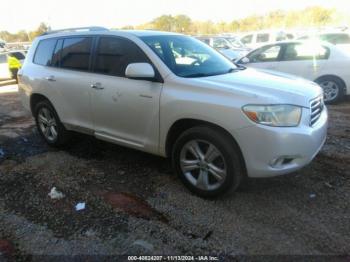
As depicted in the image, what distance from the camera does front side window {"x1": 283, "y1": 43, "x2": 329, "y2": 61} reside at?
8586 mm

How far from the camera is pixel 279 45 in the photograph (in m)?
9.23

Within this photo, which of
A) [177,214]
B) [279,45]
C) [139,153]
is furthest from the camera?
[279,45]

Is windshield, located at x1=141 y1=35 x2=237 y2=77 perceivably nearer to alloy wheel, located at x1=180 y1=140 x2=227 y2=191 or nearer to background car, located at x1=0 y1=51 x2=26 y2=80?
alloy wheel, located at x1=180 y1=140 x2=227 y2=191

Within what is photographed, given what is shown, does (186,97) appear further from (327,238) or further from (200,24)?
(200,24)

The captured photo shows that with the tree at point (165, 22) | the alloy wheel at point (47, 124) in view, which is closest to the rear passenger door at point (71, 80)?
the alloy wheel at point (47, 124)

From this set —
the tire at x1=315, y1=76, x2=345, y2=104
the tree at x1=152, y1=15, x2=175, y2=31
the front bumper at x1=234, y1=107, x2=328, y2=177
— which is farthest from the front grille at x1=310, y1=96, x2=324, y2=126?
the tree at x1=152, y1=15, x2=175, y2=31

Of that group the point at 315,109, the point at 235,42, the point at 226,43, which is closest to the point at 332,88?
the point at 315,109

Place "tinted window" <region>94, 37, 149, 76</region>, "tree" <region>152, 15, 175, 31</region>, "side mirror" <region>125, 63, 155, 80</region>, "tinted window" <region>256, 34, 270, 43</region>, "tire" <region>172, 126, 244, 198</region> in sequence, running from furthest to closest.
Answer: "tree" <region>152, 15, 175, 31</region> < "tinted window" <region>256, 34, 270, 43</region> < "tinted window" <region>94, 37, 149, 76</region> < "side mirror" <region>125, 63, 155, 80</region> < "tire" <region>172, 126, 244, 198</region>

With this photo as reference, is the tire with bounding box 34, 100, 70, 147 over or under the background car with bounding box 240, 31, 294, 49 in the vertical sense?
over

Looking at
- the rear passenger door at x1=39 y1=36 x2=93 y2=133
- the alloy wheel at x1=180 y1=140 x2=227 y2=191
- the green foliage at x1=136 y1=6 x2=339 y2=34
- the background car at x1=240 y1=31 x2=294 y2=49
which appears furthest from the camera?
the green foliage at x1=136 y1=6 x2=339 y2=34

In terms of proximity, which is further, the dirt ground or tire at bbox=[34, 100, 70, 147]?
tire at bbox=[34, 100, 70, 147]

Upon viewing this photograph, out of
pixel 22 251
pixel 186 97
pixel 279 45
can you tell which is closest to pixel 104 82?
pixel 186 97

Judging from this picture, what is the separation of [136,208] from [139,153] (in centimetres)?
162

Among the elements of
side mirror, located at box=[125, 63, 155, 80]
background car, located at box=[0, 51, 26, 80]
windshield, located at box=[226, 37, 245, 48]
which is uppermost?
side mirror, located at box=[125, 63, 155, 80]
